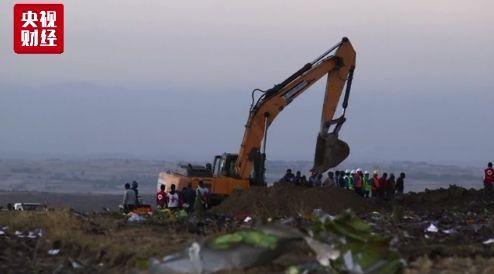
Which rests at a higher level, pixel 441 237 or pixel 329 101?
pixel 329 101

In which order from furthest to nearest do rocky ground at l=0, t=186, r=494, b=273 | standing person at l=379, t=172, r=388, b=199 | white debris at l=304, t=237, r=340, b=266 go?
standing person at l=379, t=172, r=388, b=199
rocky ground at l=0, t=186, r=494, b=273
white debris at l=304, t=237, r=340, b=266

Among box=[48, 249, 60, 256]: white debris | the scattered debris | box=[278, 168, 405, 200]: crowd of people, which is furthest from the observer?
box=[278, 168, 405, 200]: crowd of people

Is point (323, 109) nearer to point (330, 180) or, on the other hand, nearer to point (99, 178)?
point (330, 180)

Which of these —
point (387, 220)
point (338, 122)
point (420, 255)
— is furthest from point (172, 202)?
point (420, 255)

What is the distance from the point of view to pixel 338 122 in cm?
2631

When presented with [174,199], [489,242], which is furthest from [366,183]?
[489,242]

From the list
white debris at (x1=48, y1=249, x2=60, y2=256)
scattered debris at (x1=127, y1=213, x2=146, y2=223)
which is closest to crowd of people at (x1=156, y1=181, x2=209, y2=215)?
scattered debris at (x1=127, y1=213, x2=146, y2=223)

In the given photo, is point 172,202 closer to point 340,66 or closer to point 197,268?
point 340,66

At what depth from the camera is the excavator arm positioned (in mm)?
25656

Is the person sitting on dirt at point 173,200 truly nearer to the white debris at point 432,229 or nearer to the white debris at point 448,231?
the white debris at point 432,229

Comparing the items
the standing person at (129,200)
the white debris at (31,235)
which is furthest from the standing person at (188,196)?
the white debris at (31,235)

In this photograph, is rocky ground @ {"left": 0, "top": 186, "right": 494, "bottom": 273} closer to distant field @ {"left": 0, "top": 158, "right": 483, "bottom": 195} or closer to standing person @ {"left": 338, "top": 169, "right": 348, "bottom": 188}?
standing person @ {"left": 338, "top": 169, "right": 348, "bottom": 188}

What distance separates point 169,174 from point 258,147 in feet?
9.95

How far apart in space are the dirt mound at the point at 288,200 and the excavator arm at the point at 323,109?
60.9 inches
